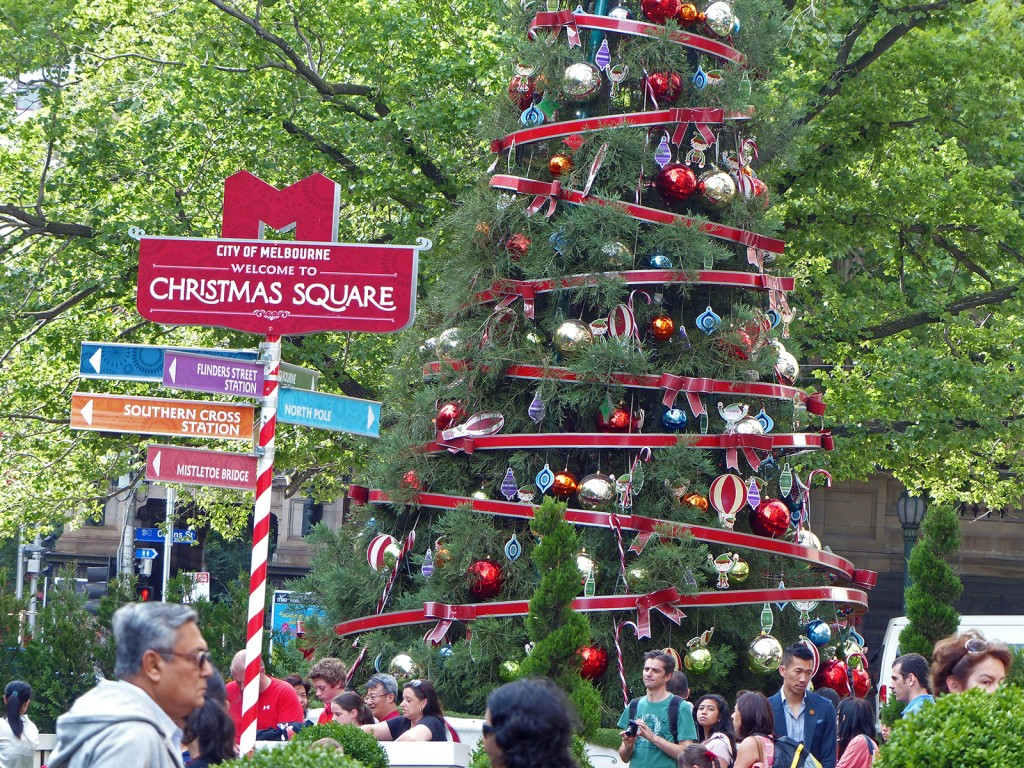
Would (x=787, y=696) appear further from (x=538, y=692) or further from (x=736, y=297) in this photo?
(x=538, y=692)

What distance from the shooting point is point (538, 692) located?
13.1 feet

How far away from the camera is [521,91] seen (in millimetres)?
10984

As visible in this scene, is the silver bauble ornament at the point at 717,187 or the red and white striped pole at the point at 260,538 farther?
the silver bauble ornament at the point at 717,187

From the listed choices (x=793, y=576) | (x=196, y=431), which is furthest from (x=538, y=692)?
(x=793, y=576)

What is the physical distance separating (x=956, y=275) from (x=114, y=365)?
1261 cm

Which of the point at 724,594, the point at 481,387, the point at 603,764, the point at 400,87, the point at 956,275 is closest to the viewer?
the point at 603,764

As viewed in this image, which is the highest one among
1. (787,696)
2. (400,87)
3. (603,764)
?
(400,87)

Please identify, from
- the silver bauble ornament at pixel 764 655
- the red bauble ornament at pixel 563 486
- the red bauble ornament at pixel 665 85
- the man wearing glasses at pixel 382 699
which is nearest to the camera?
the man wearing glasses at pixel 382 699

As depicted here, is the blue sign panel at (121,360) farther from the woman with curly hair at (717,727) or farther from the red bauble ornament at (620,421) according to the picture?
the woman with curly hair at (717,727)

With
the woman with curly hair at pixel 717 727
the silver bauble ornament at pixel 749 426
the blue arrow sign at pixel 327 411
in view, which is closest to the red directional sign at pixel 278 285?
the blue arrow sign at pixel 327 411

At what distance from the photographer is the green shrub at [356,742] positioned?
7652mm

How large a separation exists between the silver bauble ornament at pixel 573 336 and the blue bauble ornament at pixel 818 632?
257 centimetres

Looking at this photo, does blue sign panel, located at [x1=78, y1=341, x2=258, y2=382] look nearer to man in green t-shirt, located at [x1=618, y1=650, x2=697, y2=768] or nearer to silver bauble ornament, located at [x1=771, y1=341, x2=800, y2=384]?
man in green t-shirt, located at [x1=618, y1=650, x2=697, y2=768]

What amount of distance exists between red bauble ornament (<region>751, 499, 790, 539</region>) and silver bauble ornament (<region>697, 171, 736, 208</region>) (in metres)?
2.22
